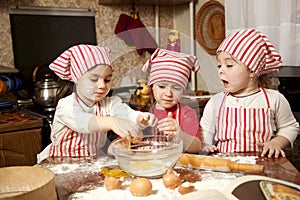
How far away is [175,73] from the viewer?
86 cm

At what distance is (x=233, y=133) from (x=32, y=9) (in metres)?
1.66

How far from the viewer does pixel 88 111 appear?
951mm

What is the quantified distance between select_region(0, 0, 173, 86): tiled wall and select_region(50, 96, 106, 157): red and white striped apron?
891mm

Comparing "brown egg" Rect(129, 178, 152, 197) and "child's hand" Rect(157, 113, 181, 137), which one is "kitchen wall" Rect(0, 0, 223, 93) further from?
"brown egg" Rect(129, 178, 152, 197)

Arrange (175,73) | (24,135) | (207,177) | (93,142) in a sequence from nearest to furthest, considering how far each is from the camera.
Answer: (207,177) → (175,73) → (93,142) → (24,135)

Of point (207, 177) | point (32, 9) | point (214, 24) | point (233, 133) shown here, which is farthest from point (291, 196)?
point (32, 9)

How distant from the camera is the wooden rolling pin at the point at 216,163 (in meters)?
0.76

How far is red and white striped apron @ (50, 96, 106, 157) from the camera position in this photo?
98 centimetres

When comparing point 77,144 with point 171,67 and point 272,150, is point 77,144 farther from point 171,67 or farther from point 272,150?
point 272,150

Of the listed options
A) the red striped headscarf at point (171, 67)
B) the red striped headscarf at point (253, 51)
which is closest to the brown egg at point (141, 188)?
the red striped headscarf at point (171, 67)

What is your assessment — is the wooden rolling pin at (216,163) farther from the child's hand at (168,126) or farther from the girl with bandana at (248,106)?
the girl with bandana at (248,106)

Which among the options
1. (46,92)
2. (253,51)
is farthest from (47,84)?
(253,51)

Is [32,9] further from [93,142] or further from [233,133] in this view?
[233,133]

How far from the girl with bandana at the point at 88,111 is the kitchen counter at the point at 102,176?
0.23ft
